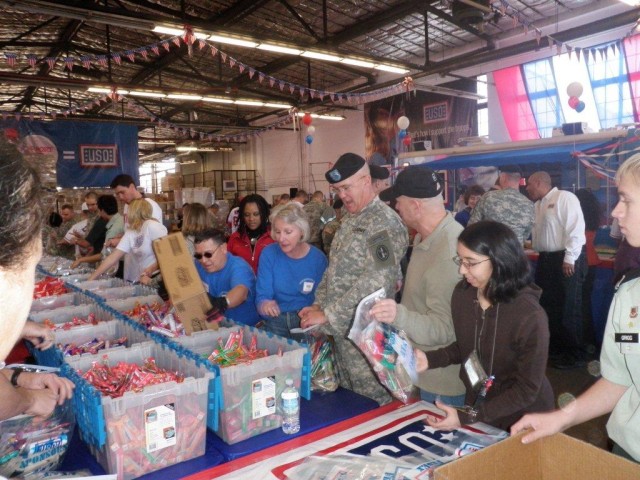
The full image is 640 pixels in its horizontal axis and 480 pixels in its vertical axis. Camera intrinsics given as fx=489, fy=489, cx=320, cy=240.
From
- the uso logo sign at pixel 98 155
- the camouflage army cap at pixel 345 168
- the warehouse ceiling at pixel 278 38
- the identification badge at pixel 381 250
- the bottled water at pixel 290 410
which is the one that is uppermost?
the warehouse ceiling at pixel 278 38

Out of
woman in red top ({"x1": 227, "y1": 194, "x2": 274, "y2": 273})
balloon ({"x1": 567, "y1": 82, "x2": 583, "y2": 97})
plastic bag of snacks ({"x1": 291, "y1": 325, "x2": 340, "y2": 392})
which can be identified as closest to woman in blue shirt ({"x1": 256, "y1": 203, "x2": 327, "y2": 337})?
plastic bag of snacks ({"x1": 291, "y1": 325, "x2": 340, "y2": 392})

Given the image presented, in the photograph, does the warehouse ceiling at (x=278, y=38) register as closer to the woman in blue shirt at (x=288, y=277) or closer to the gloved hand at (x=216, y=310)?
the woman in blue shirt at (x=288, y=277)

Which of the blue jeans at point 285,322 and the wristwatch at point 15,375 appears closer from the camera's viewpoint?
the wristwatch at point 15,375

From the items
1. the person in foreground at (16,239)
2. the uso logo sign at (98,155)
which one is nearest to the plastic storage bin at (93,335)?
the person in foreground at (16,239)

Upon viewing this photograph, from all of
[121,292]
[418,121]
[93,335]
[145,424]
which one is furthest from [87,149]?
[145,424]

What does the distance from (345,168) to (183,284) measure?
0.93 metres

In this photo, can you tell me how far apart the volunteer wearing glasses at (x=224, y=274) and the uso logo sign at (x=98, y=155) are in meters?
10.6

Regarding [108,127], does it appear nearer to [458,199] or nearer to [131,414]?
[458,199]

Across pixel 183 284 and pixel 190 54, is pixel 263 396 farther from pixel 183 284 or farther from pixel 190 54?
pixel 190 54

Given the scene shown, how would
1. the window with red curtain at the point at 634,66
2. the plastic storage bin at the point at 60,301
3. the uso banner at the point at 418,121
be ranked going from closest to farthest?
the plastic storage bin at the point at 60,301
the window with red curtain at the point at 634,66
the uso banner at the point at 418,121

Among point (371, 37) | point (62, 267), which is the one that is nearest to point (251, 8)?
point (371, 37)

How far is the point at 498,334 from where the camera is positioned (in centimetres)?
171

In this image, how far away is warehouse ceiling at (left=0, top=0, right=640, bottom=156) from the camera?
6.29m

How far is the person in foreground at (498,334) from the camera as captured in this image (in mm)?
1592
